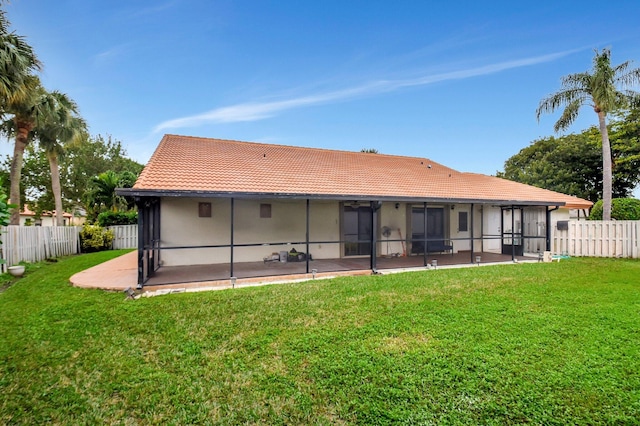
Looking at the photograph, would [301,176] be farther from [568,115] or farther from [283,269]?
[568,115]

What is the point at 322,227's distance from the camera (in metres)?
11.8

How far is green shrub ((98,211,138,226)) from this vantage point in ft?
58.9

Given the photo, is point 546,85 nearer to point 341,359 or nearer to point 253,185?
point 253,185

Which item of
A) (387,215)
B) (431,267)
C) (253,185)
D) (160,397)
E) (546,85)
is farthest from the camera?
(546,85)

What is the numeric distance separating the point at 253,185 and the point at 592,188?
111 ft

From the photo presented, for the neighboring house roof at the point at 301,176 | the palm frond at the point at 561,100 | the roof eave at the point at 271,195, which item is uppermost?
the palm frond at the point at 561,100

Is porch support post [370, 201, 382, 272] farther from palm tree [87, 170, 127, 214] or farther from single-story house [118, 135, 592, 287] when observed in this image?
palm tree [87, 170, 127, 214]

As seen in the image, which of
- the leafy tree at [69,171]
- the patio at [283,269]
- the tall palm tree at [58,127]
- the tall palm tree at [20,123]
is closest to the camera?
the patio at [283,269]

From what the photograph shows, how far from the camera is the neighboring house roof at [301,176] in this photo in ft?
28.5

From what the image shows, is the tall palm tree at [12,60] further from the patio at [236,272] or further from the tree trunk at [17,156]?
the patio at [236,272]

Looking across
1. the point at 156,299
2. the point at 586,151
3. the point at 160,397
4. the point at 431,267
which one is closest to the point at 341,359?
the point at 160,397

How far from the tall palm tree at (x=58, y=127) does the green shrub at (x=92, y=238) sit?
4.47 meters

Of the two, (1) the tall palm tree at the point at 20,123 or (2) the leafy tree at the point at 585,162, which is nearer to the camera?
(1) the tall palm tree at the point at 20,123

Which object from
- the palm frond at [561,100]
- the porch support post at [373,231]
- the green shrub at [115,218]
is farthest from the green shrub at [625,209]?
the green shrub at [115,218]
